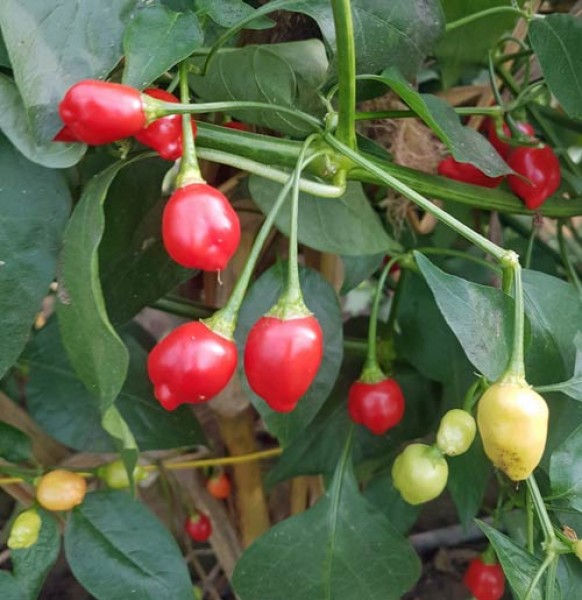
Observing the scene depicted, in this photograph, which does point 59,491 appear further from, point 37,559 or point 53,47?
point 53,47

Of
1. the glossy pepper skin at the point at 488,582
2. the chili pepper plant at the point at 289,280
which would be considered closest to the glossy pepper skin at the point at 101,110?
the chili pepper plant at the point at 289,280

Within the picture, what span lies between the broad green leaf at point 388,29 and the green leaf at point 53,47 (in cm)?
11

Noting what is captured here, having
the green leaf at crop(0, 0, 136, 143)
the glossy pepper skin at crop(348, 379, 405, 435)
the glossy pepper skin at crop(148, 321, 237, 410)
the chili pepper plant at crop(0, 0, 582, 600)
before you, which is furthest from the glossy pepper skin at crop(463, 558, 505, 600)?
the green leaf at crop(0, 0, 136, 143)

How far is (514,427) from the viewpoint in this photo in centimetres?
31

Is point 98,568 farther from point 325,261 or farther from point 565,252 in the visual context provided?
point 565,252

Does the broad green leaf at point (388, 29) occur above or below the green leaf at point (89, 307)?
above

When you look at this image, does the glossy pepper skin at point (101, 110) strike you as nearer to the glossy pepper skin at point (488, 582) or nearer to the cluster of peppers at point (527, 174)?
the cluster of peppers at point (527, 174)

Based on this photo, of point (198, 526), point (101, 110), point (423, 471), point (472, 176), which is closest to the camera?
point (101, 110)

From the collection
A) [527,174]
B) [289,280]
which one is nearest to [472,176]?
[527,174]

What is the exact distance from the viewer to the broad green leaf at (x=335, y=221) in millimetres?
474

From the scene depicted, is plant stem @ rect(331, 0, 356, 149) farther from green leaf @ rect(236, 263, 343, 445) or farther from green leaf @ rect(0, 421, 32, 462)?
green leaf @ rect(0, 421, 32, 462)

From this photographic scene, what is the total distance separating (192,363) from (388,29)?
0.24m

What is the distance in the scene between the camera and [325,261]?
0.66 meters

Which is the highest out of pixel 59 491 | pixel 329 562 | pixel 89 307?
pixel 89 307
